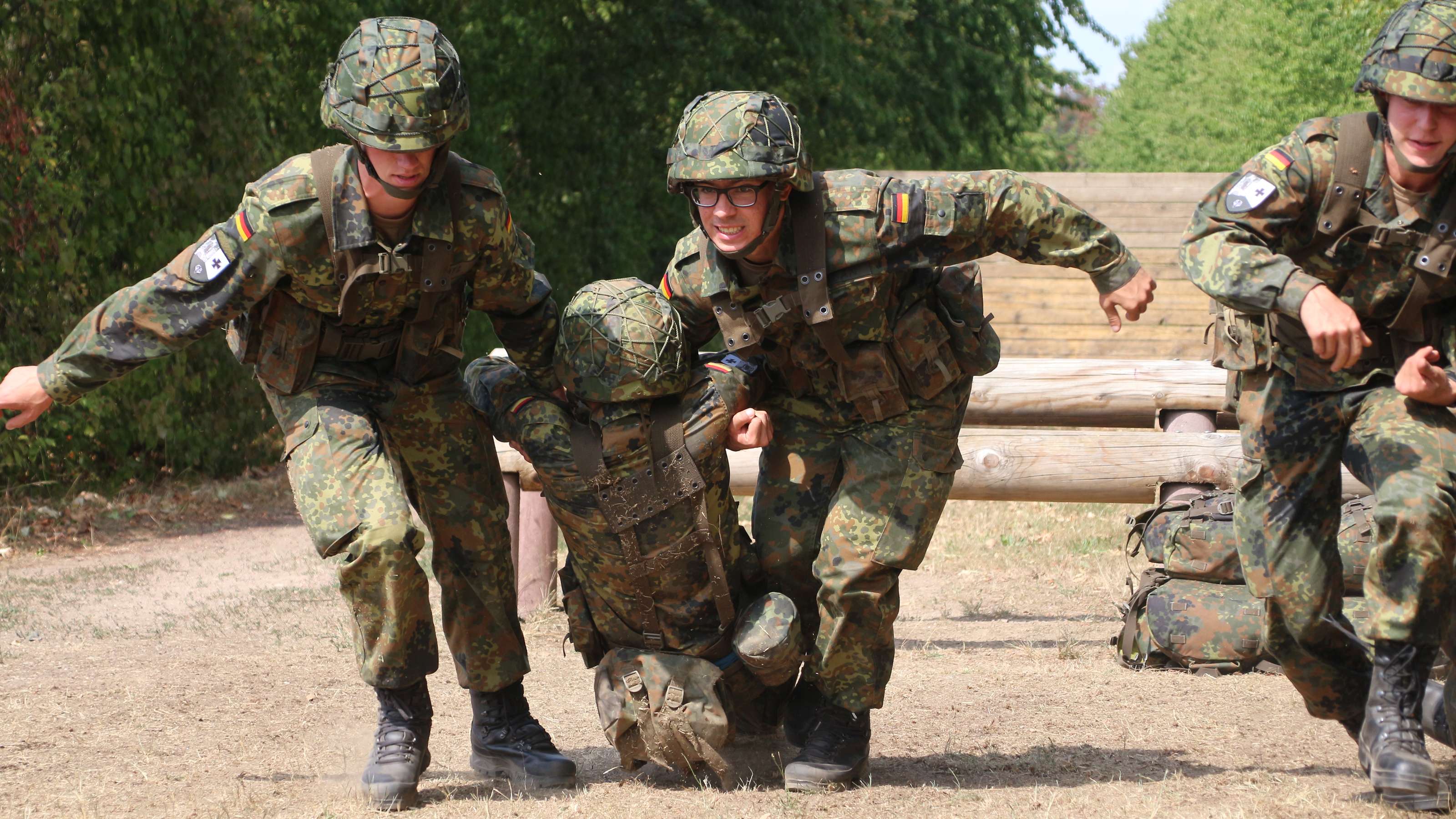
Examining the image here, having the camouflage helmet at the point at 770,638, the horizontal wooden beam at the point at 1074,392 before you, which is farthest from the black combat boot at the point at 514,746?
the horizontal wooden beam at the point at 1074,392

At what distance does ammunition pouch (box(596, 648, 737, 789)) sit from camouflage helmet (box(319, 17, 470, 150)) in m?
1.65

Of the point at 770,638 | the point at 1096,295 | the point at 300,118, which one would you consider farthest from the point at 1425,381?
the point at 300,118

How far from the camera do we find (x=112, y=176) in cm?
1018

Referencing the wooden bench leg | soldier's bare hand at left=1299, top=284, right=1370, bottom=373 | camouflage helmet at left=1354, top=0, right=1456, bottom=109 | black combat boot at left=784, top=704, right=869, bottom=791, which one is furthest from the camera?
the wooden bench leg

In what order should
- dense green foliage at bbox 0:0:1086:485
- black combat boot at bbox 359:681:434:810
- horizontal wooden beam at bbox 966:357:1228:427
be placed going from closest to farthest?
black combat boot at bbox 359:681:434:810, horizontal wooden beam at bbox 966:357:1228:427, dense green foliage at bbox 0:0:1086:485

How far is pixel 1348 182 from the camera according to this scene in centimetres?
416

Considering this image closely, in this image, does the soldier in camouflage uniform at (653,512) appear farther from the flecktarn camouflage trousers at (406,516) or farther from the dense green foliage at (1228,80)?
the dense green foliage at (1228,80)

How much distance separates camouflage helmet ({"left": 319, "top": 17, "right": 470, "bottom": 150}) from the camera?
4191 millimetres

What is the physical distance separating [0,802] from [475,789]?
140 centimetres

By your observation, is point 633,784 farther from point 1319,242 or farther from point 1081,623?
point 1081,623

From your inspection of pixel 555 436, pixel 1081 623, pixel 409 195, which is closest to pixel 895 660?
pixel 1081 623

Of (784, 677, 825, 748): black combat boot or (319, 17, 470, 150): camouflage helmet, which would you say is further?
(784, 677, 825, 748): black combat boot

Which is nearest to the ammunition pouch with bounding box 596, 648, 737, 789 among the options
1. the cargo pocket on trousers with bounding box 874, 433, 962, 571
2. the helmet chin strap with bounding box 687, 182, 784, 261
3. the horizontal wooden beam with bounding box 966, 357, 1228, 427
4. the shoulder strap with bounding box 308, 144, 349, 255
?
the cargo pocket on trousers with bounding box 874, 433, 962, 571

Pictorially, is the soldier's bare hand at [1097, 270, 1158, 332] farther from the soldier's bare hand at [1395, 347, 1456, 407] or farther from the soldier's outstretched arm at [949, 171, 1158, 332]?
the soldier's bare hand at [1395, 347, 1456, 407]
